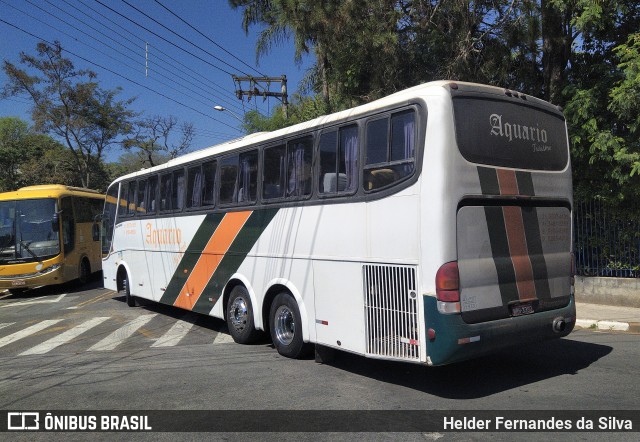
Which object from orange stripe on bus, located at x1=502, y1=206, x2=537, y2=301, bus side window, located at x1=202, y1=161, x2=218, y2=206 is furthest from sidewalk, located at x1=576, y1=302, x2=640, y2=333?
bus side window, located at x1=202, y1=161, x2=218, y2=206

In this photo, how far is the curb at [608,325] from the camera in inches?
340

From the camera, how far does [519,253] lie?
5.60 metres

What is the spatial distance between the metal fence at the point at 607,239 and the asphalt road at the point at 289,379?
2814 mm

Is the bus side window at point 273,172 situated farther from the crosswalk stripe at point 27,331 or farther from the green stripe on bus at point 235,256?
the crosswalk stripe at point 27,331

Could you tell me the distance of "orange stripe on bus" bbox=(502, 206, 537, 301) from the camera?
218 inches

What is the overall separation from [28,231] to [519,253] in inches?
583

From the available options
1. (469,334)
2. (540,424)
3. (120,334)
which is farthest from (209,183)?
(540,424)

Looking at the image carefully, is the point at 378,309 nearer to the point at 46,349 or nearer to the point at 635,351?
the point at 635,351

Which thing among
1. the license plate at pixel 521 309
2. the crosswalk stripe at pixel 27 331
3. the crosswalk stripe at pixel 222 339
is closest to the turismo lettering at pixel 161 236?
the crosswalk stripe at pixel 222 339

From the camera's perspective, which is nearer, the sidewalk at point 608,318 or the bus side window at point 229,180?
the bus side window at point 229,180

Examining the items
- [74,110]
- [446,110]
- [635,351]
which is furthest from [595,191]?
[74,110]

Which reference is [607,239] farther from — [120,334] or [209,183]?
[120,334]

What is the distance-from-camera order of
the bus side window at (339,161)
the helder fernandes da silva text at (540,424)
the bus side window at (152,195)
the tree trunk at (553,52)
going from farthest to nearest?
1. the tree trunk at (553,52)
2. the bus side window at (152,195)
3. the bus side window at (339,161)
4. the helder fernandes da silva text at (540,424)

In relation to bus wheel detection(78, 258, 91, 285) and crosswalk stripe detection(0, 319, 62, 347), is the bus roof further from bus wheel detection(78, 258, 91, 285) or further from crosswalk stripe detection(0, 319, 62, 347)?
crosswalk stripe detection(0, 319, 62, 347)
